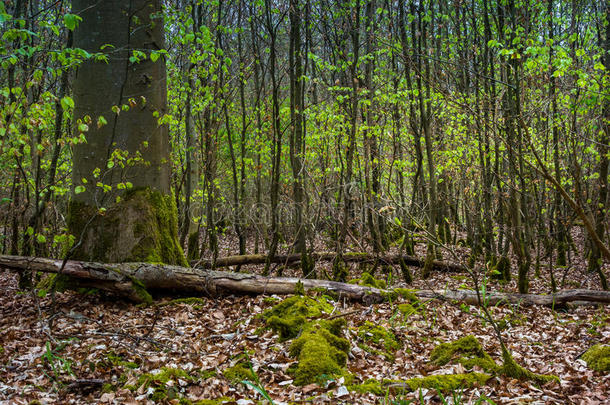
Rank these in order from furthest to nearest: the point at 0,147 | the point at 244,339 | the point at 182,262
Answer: the point at 182,262 → the point at 244,339 → the point at 0,147

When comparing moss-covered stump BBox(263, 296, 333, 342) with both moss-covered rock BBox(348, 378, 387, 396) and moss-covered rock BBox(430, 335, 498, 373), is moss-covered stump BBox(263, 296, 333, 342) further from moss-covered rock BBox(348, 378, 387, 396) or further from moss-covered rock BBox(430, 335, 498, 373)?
moss-covered rock BBox(430, 335, 498, 373)

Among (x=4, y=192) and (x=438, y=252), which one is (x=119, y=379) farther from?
(x=4, y=192)

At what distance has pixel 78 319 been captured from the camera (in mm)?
4730

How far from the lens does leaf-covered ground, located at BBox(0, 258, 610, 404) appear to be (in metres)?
3.30

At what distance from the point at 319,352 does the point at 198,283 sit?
2544 mm

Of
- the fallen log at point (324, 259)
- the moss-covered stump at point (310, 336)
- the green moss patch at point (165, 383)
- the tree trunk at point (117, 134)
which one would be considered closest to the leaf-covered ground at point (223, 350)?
the green moss patch at point (165, 383)

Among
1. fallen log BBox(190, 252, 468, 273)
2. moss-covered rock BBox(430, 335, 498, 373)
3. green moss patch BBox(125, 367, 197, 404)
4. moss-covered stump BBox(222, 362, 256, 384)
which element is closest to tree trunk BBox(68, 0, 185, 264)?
green moss patch BBox(125, 367, 197, 404)

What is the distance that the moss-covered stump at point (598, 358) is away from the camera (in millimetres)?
3750

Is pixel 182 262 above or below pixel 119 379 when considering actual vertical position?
above

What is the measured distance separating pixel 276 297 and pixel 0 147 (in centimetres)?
357

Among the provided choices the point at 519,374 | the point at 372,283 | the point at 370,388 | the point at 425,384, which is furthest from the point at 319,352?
the point at 372,283

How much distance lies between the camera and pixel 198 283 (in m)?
5.70

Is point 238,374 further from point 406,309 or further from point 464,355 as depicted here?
point 406,309

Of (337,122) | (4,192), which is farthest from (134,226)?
(4,192)
